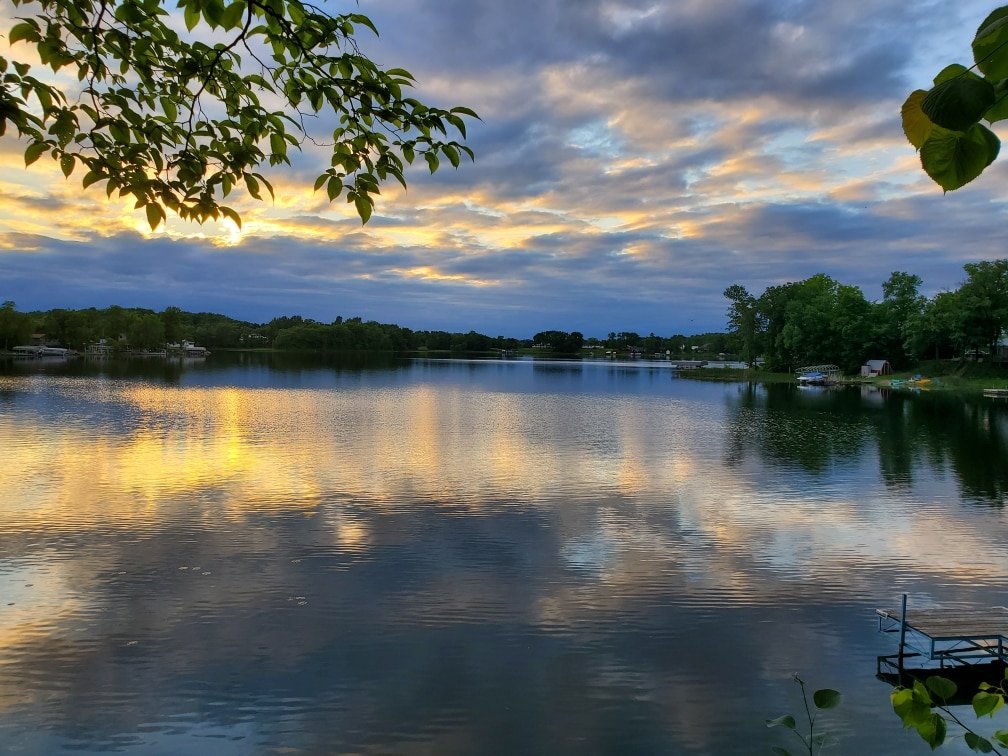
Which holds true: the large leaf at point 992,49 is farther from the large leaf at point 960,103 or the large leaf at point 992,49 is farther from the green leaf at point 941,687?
the green leaf at point 941,687

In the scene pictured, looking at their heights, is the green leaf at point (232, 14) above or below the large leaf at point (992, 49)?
above

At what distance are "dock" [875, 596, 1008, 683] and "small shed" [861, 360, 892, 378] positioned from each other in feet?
332

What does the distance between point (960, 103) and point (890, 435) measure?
45.9 m

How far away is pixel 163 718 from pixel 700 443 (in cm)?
3201

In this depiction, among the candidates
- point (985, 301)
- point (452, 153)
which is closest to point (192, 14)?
point (452, 153)

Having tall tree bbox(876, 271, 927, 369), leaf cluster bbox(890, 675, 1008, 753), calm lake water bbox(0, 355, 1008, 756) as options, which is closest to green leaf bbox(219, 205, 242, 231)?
leaf cluster bbox(890, 675, 1008, 753)

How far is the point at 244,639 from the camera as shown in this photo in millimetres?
11766

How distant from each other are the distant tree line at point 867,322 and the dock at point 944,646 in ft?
280

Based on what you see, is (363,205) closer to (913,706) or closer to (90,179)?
(90,179)

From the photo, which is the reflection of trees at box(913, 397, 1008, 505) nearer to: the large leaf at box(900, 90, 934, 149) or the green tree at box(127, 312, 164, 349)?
the large leaf at box(900, 90, 934, 149)

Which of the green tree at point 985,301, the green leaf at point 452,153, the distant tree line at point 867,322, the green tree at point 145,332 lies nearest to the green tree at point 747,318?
the distant tree line at point 867,322

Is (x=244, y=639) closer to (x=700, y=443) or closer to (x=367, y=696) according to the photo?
(x=367, y=696)

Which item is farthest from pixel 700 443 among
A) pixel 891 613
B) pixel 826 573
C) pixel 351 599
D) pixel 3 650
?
pixel 3 650

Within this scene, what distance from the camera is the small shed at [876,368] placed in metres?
101
